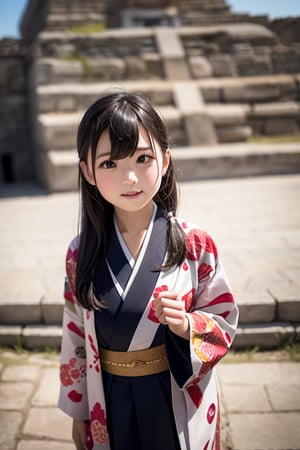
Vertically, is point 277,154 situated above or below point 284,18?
below

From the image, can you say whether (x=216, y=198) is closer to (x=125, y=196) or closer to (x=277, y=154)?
(x=277, y=154)

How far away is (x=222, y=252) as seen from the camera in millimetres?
3666

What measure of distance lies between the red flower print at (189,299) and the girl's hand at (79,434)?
0.71m

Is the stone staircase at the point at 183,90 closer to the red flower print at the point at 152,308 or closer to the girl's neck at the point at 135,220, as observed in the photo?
the girl's neck at the point at 135,220

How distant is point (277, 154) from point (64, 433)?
19.7ft

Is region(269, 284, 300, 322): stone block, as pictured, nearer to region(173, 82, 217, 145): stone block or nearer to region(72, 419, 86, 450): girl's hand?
region(72, 419, 86, 450): girl's hand

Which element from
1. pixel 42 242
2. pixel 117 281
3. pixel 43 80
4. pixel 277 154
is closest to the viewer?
pixel 117 281

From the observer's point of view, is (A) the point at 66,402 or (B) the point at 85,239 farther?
(A) the point at 66,402

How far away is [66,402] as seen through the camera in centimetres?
155

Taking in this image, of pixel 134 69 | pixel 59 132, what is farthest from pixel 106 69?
pixel 59 132

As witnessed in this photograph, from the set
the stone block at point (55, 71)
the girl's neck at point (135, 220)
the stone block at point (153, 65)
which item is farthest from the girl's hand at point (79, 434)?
the stone block at point (153, 65)

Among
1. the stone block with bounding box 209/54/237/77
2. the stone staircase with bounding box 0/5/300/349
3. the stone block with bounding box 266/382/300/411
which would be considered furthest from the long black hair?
the stone block with bounding box 209/54/237/77

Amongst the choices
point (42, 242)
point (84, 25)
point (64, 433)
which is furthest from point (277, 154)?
point (84, 25)

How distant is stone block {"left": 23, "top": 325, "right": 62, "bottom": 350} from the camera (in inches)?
109
